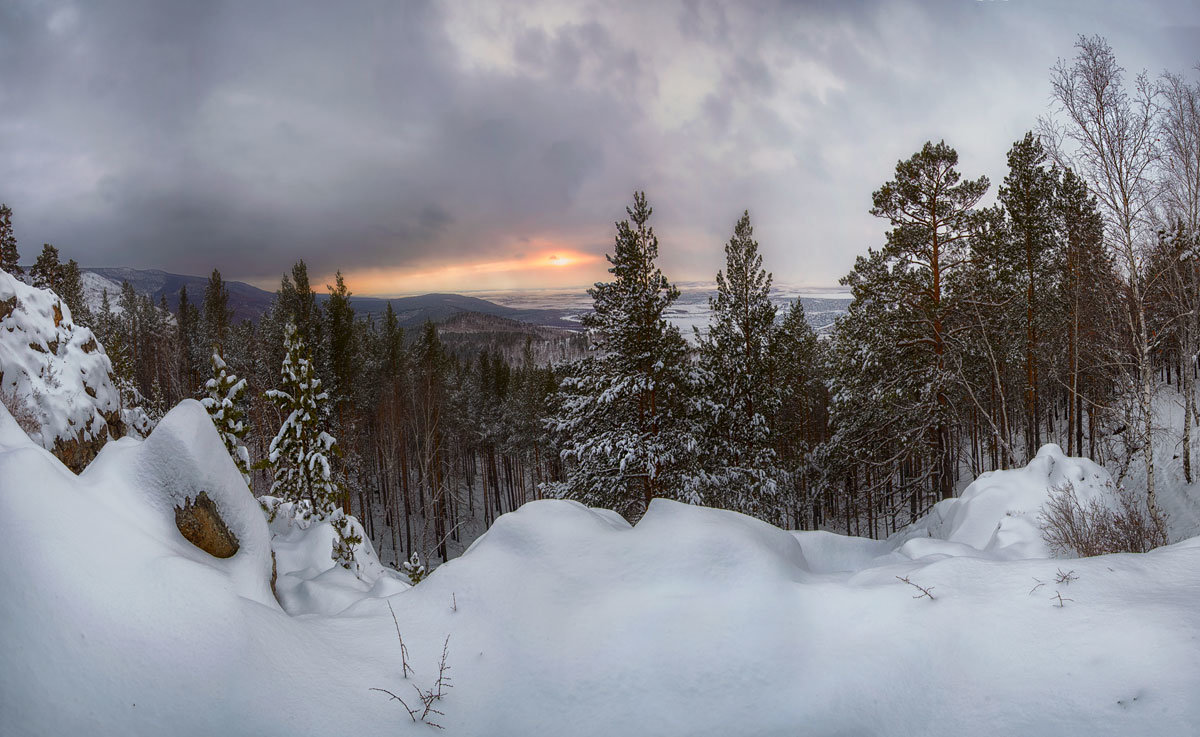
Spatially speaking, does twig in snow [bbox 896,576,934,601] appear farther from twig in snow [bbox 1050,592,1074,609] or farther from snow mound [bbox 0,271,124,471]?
snow mound [bbox 0,271,124,471]

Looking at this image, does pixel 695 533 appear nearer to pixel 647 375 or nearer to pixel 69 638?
pixel 69 638

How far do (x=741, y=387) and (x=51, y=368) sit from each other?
1720 centimetres

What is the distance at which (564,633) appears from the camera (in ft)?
16.6

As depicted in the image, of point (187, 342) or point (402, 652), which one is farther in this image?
point (187, 342)

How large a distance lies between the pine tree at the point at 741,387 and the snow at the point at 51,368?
591 inches

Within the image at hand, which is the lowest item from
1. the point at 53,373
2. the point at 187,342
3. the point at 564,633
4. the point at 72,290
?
the point at 564,633

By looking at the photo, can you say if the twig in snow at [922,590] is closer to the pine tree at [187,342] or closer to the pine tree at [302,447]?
the pine tree at [302,447]

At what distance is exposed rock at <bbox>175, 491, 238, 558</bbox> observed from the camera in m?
5.36

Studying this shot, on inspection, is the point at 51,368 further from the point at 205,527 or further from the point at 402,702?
the point at 402,702

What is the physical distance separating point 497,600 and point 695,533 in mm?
2343

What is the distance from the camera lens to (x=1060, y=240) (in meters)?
17.2

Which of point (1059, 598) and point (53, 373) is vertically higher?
point (53, 373)

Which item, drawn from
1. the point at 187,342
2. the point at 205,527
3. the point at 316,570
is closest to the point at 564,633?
the point at 205,527

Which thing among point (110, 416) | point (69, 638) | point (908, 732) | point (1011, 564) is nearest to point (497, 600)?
point (69, 638)
